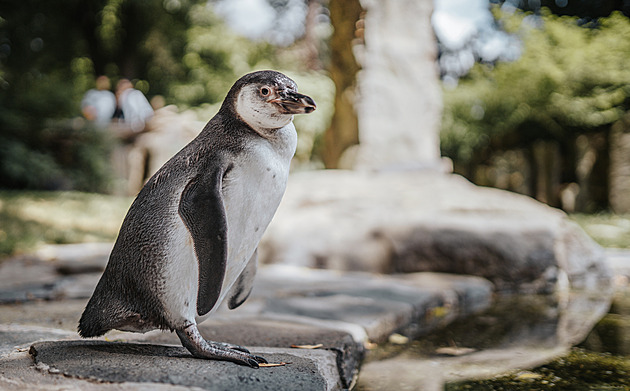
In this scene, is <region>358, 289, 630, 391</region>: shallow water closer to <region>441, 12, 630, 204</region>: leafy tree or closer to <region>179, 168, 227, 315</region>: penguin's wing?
<region>179, 168, 227, 315</region>: penguin's wing

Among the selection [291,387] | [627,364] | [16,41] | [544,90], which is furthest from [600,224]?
[16,41]

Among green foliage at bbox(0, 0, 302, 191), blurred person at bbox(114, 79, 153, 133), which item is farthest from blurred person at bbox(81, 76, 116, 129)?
green foliage at bbox(0, 0, 302, 191)

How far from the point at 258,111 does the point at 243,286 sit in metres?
0.64

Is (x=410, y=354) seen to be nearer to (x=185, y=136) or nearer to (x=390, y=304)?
(x=390, y=304)

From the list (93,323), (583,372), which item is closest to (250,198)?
(93,323)

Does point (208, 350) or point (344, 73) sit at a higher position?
point (344, 73)

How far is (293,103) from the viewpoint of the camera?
5.23ft

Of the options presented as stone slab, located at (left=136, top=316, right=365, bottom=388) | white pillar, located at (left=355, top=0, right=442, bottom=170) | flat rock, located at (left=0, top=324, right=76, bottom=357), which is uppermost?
white pillar, located at (left=355, top=0, right=442, bottom=170)

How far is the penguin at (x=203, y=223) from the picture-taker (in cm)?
151

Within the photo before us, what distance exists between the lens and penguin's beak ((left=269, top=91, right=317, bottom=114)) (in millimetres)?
1590

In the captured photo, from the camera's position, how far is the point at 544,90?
1100cm

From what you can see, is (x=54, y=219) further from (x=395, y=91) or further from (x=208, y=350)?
(x=208, y=350)

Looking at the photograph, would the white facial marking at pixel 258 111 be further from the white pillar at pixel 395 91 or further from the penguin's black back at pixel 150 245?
the white pillar at pixel 395 91

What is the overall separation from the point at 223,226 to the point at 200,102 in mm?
15655
